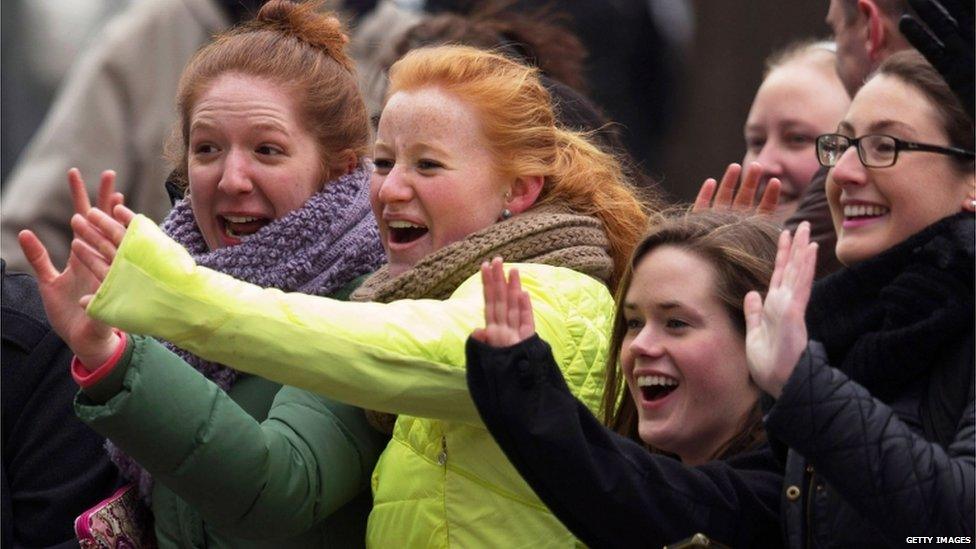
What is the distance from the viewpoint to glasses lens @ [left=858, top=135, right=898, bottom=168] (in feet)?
11.4

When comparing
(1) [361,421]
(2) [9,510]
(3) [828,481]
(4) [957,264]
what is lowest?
(2) [9,510]

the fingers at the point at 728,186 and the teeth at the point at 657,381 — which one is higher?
the fingers at the point at 728,186

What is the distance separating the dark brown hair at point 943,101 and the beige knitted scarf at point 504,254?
733 mm

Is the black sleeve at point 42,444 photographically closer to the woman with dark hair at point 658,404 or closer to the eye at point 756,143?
the woman with dark hair at point 658,404

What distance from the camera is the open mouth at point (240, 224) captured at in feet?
14.3

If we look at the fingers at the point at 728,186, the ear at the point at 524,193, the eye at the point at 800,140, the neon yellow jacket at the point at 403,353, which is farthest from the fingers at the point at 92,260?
the eye at the point at 800,140

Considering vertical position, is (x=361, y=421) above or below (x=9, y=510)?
above

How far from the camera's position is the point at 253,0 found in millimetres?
5922

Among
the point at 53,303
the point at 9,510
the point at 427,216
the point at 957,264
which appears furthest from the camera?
the point at 9,510

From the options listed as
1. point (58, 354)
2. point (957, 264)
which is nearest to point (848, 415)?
point (957, 264)

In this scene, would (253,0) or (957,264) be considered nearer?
(957,264)

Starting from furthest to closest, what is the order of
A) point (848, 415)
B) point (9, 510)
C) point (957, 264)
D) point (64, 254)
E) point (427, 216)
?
point (64, 254) < point (9, 510) < point (427, 216) < point (957, 264) < point (848, 415)

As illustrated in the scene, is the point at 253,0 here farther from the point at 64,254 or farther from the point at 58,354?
the point at 58,354

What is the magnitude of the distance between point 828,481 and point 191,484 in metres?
1.24
